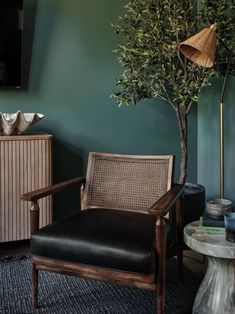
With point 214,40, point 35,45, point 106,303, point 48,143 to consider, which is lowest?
point 106,303

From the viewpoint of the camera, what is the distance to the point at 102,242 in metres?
1.82

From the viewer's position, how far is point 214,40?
203 cm

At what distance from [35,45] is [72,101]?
1.60ft

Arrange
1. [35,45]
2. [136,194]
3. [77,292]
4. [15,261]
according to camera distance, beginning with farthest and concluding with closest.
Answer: [35,45]
[15,261]
[136,194]
[77,292]

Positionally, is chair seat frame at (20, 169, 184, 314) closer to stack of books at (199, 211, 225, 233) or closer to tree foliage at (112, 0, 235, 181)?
stack of books at (199, 211, 225, 233)

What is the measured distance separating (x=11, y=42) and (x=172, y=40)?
1106 mm

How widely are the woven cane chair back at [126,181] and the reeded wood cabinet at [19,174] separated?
386 mm

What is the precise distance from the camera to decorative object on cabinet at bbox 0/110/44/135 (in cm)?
261

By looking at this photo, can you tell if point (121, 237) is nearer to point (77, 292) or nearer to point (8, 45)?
point (77, 292)

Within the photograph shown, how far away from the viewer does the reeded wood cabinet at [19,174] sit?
8.58ft

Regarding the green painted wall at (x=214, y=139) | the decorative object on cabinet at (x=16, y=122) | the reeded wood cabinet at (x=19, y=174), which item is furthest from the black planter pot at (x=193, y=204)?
the decorative object on cabinet at (x=16, y=122)

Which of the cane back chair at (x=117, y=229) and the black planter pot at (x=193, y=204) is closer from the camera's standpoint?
the cane back chair at (x=117, y=229)

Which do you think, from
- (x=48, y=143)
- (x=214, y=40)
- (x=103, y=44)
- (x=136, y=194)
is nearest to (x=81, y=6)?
(x=103, y=44)

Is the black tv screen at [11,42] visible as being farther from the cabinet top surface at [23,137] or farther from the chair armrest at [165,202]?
the chair armrest at [165,202]
